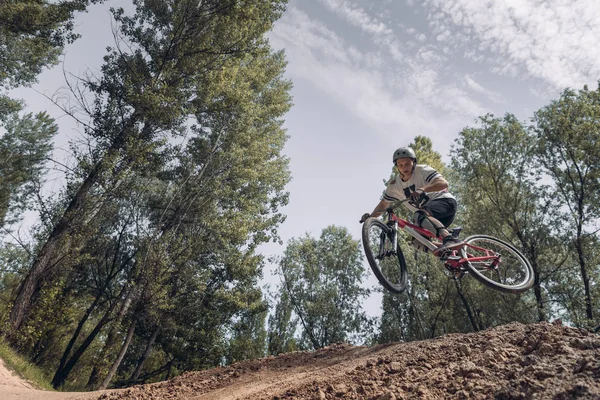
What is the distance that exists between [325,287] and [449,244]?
19577 mm

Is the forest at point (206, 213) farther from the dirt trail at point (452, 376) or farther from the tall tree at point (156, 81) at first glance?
the dirt trail at point (452, 376)

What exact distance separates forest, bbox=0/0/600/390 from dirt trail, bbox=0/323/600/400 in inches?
264

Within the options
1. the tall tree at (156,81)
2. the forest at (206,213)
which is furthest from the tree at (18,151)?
the tall tree at (156,81)

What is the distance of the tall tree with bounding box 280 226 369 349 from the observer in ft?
75.4

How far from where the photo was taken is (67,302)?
13.4m

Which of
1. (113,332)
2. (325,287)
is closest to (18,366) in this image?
(113,332)

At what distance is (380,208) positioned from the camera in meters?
6.14

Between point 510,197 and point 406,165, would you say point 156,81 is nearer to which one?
point 406,165

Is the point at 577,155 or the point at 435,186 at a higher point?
the point at 577,155

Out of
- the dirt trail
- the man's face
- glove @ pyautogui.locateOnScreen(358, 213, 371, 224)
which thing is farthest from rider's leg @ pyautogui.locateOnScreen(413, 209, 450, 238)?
the dirt trail

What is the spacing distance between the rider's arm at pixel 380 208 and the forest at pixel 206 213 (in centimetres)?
860

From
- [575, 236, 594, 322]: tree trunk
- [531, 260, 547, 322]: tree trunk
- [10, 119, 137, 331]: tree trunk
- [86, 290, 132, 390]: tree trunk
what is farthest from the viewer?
[531, 260, 547, 322]: tree trunk

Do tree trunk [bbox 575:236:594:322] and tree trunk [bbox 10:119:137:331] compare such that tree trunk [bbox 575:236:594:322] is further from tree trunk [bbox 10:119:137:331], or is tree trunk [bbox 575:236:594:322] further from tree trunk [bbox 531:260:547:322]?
tree trunk [bbox 10:119:137:331]

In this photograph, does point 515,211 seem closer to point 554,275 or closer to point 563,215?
point 563,215
